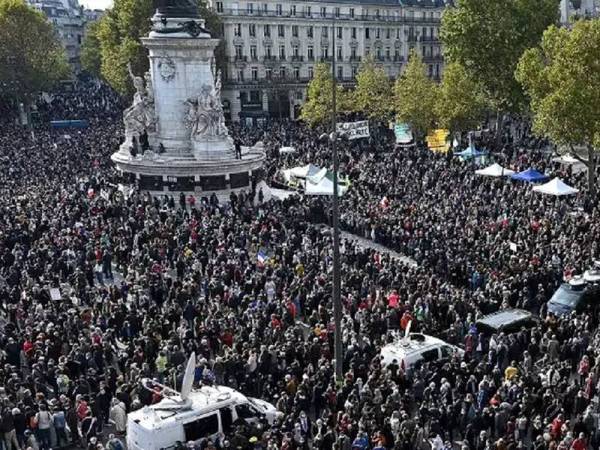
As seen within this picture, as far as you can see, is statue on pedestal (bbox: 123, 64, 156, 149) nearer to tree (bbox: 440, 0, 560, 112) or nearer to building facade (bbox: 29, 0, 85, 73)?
tree (bbox: 440, 0, 560, 112)

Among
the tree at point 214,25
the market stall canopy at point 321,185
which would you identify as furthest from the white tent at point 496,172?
Answer: the tree at point 214,25

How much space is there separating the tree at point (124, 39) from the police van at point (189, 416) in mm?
54753

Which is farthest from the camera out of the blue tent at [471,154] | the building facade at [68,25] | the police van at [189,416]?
the building facade at [68,25]

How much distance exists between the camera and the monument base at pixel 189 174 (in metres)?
42.2

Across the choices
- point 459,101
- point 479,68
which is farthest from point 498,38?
point 459,101

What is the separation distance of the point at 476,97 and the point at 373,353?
4160 centimetres

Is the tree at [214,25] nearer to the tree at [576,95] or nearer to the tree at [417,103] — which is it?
the tree at [417,103]

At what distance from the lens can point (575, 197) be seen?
39812 millimetres

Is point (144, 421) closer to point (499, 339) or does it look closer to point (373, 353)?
point (373, 353)

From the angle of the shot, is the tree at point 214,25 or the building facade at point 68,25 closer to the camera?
the tree at point 214,25

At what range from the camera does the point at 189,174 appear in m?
42.2

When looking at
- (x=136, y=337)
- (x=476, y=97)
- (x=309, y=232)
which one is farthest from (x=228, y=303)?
(x=476, y=97)

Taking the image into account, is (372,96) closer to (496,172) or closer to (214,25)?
(214,25)

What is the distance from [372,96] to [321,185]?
33570 mm
